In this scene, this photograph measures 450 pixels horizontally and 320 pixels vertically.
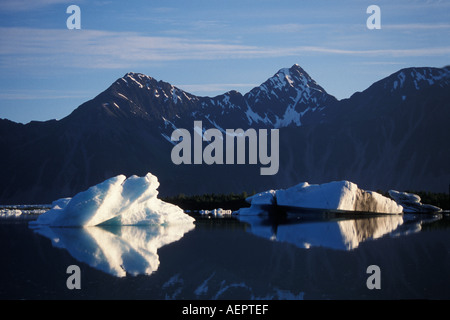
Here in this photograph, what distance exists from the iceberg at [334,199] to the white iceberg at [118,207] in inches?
496

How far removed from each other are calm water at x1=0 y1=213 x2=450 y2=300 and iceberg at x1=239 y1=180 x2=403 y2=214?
1511cm

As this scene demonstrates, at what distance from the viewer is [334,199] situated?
46938mm

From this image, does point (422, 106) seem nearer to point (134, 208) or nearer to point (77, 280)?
point (134, 208)

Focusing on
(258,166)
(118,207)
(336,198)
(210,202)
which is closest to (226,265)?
(118,207)

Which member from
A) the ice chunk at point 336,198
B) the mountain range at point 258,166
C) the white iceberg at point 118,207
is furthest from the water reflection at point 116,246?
the mountain range at point 258,166

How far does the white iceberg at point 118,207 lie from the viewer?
3238 centimetres

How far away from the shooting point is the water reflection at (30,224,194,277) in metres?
19.1

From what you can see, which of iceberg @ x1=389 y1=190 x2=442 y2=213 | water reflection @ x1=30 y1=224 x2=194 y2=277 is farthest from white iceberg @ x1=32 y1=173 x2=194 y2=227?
iceberg @ x1=389 y1=190 x2=442 y2=213

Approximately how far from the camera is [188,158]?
15125 cm

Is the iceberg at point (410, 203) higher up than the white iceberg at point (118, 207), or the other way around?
the white iceberg at point (118, 207)

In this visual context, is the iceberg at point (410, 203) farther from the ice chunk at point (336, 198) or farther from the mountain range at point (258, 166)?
the mountain range at point (258, 166)

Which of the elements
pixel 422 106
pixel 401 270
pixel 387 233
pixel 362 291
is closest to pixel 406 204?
pixel 387 233

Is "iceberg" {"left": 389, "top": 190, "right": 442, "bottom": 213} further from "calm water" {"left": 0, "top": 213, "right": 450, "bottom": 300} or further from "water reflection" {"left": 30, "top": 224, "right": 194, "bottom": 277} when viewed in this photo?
"water reflection" {"left": 30, "top": 224, "right": 194, "bottom": 277}
